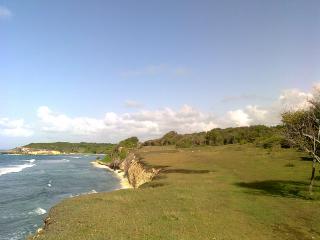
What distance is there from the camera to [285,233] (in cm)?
2488

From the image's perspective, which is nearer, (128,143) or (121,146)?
(121,146)

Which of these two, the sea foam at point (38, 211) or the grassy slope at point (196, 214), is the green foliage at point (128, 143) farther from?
the grassy slope at point (196, 214)

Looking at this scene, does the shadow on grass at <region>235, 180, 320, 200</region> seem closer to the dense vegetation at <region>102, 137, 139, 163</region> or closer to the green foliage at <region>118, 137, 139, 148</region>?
the dense vegetation at <region>102, 137, 139, 163</region>

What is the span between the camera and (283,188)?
4200 centimetres

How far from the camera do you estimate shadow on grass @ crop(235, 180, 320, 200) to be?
37.5 meters

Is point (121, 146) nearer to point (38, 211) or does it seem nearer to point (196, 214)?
point (38, 211)

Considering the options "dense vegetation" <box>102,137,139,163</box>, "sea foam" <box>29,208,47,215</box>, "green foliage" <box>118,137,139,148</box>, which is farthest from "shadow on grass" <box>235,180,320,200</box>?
"green foliage" <box>118,137,139,148</box>

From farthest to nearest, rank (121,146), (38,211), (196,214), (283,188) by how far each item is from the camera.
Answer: (121,146)
(38,211)
(283,188)
(196,214)

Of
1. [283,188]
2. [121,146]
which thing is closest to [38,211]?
[283,188]

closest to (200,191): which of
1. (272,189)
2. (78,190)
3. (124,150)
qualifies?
(272,189)

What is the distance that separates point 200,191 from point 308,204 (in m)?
11.5

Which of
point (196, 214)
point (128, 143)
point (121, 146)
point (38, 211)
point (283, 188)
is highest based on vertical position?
point (128, 143)

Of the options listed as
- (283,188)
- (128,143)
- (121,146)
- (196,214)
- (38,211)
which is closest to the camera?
(196,214)

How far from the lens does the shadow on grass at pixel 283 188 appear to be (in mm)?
37531
